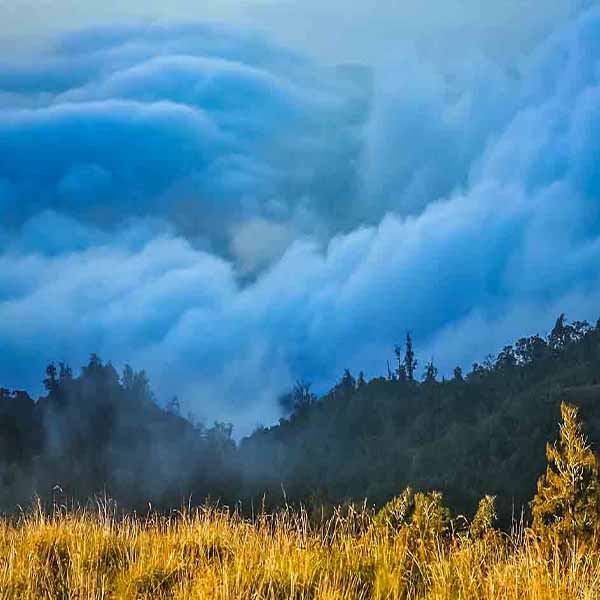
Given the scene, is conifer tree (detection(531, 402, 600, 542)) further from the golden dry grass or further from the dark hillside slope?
the dark hillside slope

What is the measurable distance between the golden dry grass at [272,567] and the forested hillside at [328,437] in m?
56.5

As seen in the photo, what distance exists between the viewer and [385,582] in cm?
617

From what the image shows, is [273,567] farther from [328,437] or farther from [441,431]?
[328,437]

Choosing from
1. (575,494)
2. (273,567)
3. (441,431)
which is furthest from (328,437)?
(273,567)

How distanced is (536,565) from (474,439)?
75526 mm

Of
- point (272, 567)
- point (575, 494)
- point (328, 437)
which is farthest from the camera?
point (328, 437)

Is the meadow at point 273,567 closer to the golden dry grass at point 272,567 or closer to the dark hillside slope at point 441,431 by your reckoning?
the golden dry grass at point 272,567

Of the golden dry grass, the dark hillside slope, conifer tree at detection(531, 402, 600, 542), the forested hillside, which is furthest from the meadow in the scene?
the forested hillside

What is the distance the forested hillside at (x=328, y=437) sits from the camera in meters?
74.4

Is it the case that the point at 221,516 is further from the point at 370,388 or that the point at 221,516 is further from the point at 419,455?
the point at 370,388

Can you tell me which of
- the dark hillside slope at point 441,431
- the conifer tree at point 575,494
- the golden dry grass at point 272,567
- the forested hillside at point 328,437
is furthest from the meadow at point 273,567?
the forested hillside at point 328,437

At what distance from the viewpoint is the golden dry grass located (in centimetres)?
584

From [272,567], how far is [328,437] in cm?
10201

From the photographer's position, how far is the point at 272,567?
6262mm
